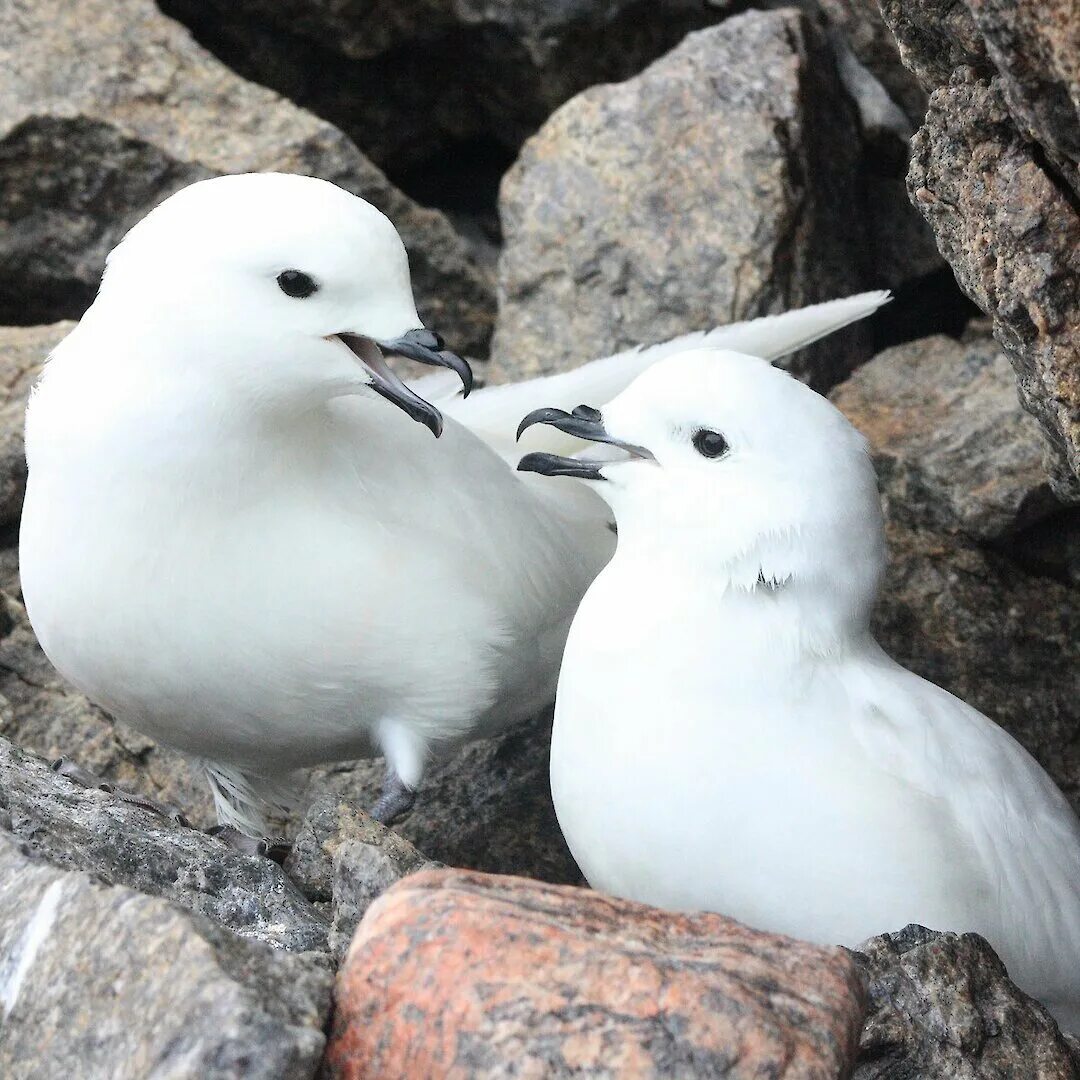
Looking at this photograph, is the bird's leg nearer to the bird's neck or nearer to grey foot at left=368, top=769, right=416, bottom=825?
grey foot at left=368, top=769, right=416, bottom=825

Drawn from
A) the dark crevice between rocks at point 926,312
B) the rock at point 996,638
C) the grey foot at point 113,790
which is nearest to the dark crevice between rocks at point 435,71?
the dark crevice between rocks at point 926,312

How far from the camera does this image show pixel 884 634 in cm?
545

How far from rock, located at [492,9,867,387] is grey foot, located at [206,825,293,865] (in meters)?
2.26

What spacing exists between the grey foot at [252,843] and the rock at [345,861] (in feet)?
0.61

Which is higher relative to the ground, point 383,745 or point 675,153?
point 675,153

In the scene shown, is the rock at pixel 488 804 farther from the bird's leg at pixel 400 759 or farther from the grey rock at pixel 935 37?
the grey rock at pixel 935 37

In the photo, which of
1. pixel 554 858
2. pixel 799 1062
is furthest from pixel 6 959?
pixel 554 858

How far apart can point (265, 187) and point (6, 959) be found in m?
1.83

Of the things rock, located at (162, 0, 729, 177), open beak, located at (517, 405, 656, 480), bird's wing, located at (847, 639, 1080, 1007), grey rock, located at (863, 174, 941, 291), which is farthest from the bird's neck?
rock, located at (162, 0, 729, 177)

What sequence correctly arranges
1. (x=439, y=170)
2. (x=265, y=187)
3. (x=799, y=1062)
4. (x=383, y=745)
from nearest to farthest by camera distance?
(x=799, y=1062) → (x=265, y=187) → (x=383, y=745) → (x=439, y=170)

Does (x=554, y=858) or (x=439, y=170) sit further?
(x=439, y=170)

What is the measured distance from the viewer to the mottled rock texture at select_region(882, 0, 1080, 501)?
3.06 meters

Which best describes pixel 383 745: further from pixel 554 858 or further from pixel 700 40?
pixel 700 40

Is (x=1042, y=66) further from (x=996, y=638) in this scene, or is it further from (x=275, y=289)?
(x=996, y=638)
